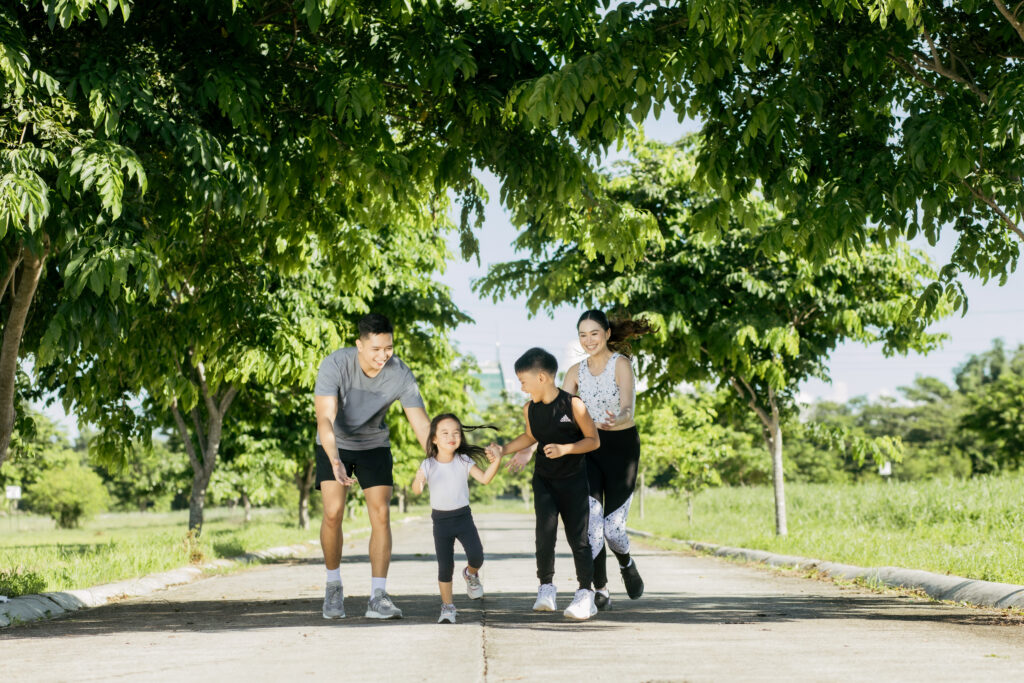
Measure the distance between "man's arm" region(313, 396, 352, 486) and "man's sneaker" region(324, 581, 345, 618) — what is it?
82 cm

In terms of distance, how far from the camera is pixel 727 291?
53.8ft

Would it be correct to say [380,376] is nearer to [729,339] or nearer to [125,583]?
[125,583]

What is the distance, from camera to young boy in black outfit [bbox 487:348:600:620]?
22.6 feet

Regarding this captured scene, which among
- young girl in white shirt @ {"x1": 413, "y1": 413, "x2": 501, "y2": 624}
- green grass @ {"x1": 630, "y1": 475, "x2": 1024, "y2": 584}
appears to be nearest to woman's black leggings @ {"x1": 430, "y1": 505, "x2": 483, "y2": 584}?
young girl in white shirt @ {"x1": 413, "y1": 413, "x2": 501, "y2": 624}

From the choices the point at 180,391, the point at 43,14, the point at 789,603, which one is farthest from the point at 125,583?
the point at 789,603

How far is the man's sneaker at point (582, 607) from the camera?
687cm

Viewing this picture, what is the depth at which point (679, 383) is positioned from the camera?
58.2 ft

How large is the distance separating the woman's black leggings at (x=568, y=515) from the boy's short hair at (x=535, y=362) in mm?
719

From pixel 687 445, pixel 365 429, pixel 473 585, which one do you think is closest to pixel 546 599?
pixel 473 585

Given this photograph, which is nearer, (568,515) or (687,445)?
(568,515)

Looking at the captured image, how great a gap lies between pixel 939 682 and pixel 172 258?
8077 millimetres

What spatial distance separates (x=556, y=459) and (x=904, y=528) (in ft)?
47.6

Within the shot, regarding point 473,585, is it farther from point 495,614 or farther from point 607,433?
point 607,433

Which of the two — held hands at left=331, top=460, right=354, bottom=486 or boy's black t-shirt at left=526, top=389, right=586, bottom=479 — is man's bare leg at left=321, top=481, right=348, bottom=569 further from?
boy's black t-shirt at left=526, top=389, right=586, bottom=479
